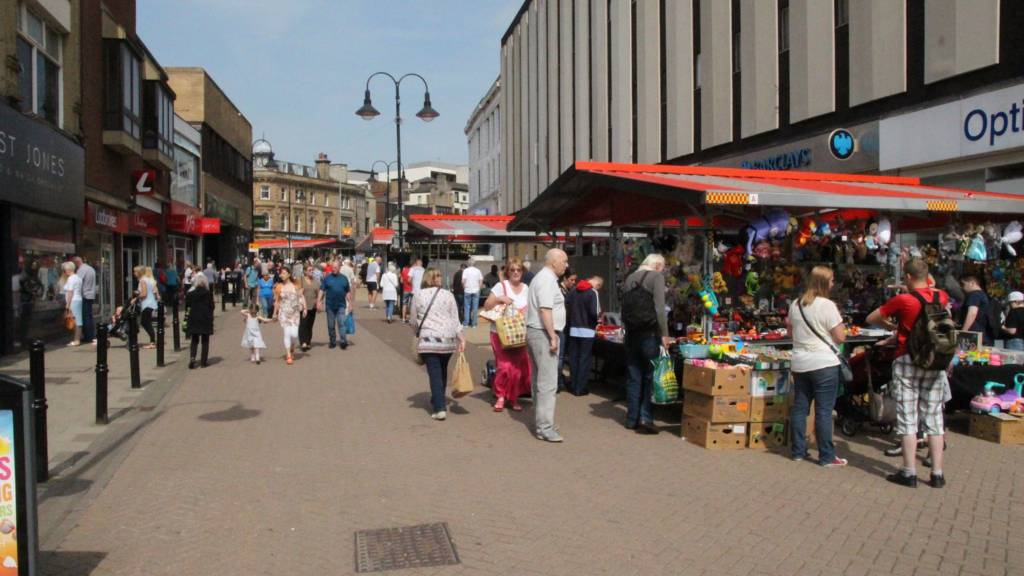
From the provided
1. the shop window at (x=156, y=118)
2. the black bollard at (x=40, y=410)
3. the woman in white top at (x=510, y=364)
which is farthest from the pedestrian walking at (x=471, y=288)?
the black bollard at (x=40, y=410)

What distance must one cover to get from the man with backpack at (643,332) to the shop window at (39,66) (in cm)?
1165

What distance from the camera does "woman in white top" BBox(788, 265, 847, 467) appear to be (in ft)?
21.0

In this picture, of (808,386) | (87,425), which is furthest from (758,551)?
(87,425)

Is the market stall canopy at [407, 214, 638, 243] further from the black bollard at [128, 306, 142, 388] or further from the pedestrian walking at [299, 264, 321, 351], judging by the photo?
the black bollard at [128, 306, 142, 388]

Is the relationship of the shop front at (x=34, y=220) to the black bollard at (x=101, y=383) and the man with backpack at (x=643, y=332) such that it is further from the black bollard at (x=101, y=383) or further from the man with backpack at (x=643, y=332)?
the man with backpack at (x=643, y=332)

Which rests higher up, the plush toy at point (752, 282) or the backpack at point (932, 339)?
the plush toy at point (752, 282)

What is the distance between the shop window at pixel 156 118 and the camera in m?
21.8

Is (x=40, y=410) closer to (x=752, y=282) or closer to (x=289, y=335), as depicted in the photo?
(x=289, y=335)

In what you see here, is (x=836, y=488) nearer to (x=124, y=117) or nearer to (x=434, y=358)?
(x=434, y=358)

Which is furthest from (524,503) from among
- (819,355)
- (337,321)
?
(337,321)

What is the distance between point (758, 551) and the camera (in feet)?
15.4

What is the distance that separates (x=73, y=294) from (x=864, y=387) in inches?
549

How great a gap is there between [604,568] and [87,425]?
6383 millimetres

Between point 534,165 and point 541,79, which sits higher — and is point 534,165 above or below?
below
